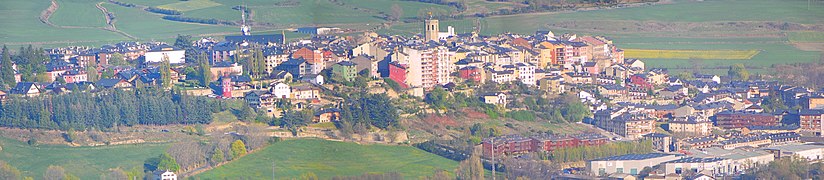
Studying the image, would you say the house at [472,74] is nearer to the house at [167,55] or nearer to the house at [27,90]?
the house at [167,55]

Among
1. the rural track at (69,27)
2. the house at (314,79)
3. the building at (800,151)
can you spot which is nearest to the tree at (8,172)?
the house at (314,79)

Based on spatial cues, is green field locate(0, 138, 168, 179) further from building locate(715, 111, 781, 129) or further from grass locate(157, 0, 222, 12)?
grass locate(157, 0, 222, 12)

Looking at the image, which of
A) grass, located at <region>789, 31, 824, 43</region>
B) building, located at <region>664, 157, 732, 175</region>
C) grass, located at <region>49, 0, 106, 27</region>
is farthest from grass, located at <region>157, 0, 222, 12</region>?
building, located at <region>664, 157, 732, 175</region>

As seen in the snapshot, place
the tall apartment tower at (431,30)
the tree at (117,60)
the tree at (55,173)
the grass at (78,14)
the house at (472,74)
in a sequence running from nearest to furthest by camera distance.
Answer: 1. the tree at (55,173)
2. the house at (472,74)
3. the tree at (117,60)
4. the tall apartment tower at (431,30)
5. the grass at (78,14)

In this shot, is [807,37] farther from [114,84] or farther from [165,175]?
[165,175]

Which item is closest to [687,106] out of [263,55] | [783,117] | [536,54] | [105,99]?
[783,117]

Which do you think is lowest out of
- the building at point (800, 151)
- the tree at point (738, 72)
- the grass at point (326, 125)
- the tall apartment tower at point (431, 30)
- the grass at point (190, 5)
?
the building at point (800, 151)
